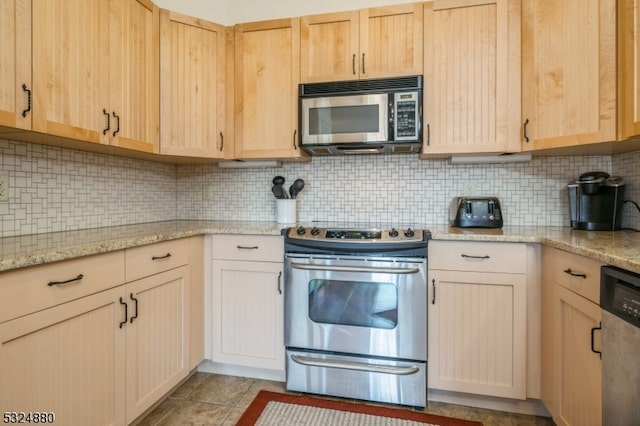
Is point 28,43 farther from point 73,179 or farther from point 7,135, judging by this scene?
point 73,179

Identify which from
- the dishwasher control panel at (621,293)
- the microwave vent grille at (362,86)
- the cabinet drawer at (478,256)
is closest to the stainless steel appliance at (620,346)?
the dishwasher control panel at (621,293)

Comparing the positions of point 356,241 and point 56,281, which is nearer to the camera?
point 56,281

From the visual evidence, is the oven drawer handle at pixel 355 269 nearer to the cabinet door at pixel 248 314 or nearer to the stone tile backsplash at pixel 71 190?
the cabinet door at pixel 248 314

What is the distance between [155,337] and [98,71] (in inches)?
52.3

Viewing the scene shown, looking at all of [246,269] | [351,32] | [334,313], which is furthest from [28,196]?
[351,32]

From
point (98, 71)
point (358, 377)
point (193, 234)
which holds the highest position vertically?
point (98, 71)

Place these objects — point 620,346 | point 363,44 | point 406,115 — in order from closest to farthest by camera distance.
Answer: point 620,346 → point 406,115 → point 363,44

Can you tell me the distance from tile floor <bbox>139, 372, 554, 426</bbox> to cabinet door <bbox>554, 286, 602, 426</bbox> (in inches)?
12.3

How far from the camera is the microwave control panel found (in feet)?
6.21

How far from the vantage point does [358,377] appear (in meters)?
1.78

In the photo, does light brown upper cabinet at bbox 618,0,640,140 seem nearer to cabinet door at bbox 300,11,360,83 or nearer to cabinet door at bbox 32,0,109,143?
cabinet door at bbox 300,11,360,83

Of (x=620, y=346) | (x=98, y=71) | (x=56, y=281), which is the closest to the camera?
(x=620, y=346)

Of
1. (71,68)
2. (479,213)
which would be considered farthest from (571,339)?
(71,68)

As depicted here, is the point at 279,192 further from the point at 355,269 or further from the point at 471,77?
the point at 471,77
